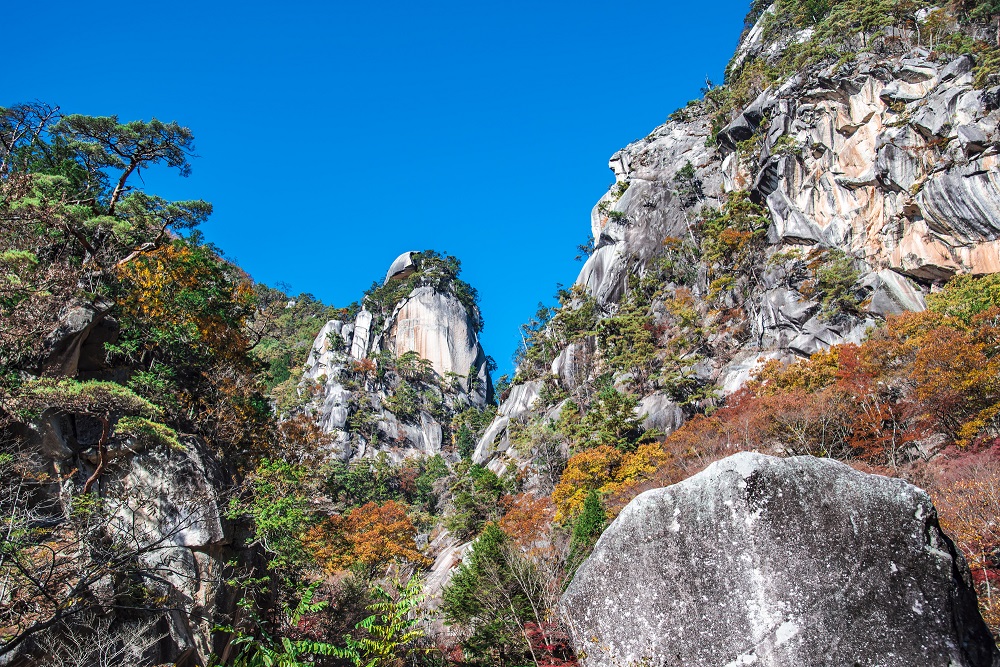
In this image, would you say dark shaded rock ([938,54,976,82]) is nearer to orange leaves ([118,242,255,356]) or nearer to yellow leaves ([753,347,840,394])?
yellow leaves ([753,347,840,394])

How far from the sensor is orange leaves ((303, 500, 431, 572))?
22.9 meters

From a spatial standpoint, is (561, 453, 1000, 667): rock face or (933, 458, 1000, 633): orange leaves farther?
(933, 458, 1000, 633): orange leaves

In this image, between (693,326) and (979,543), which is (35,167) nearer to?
(979,543)

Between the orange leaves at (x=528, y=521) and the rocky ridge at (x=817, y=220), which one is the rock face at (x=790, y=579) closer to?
the orange leaves at (x=528, y=521)

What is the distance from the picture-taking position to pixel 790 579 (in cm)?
786

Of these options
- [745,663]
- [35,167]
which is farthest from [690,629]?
[35,167]

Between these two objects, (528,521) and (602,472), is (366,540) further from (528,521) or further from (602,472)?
(602,472)

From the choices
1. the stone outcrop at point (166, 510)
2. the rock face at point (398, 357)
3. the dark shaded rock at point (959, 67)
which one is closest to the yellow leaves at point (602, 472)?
the stone outcrop at point (166, 510)

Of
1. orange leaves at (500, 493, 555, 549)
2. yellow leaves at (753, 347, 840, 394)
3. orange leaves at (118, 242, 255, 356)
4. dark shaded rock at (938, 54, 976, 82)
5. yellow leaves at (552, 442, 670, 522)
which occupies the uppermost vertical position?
dark shaded rock at (938, 54, 976, 82)

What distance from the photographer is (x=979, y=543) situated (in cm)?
1088

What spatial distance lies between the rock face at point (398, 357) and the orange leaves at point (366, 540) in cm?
2110

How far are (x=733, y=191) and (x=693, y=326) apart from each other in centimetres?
1152

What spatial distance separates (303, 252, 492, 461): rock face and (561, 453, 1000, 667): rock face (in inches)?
1695

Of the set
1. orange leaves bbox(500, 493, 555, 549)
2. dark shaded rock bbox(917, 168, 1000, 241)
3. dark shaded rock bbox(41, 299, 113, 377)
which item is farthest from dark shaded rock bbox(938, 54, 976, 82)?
dark shaded rock bbox(41, 299, 113, 377)
